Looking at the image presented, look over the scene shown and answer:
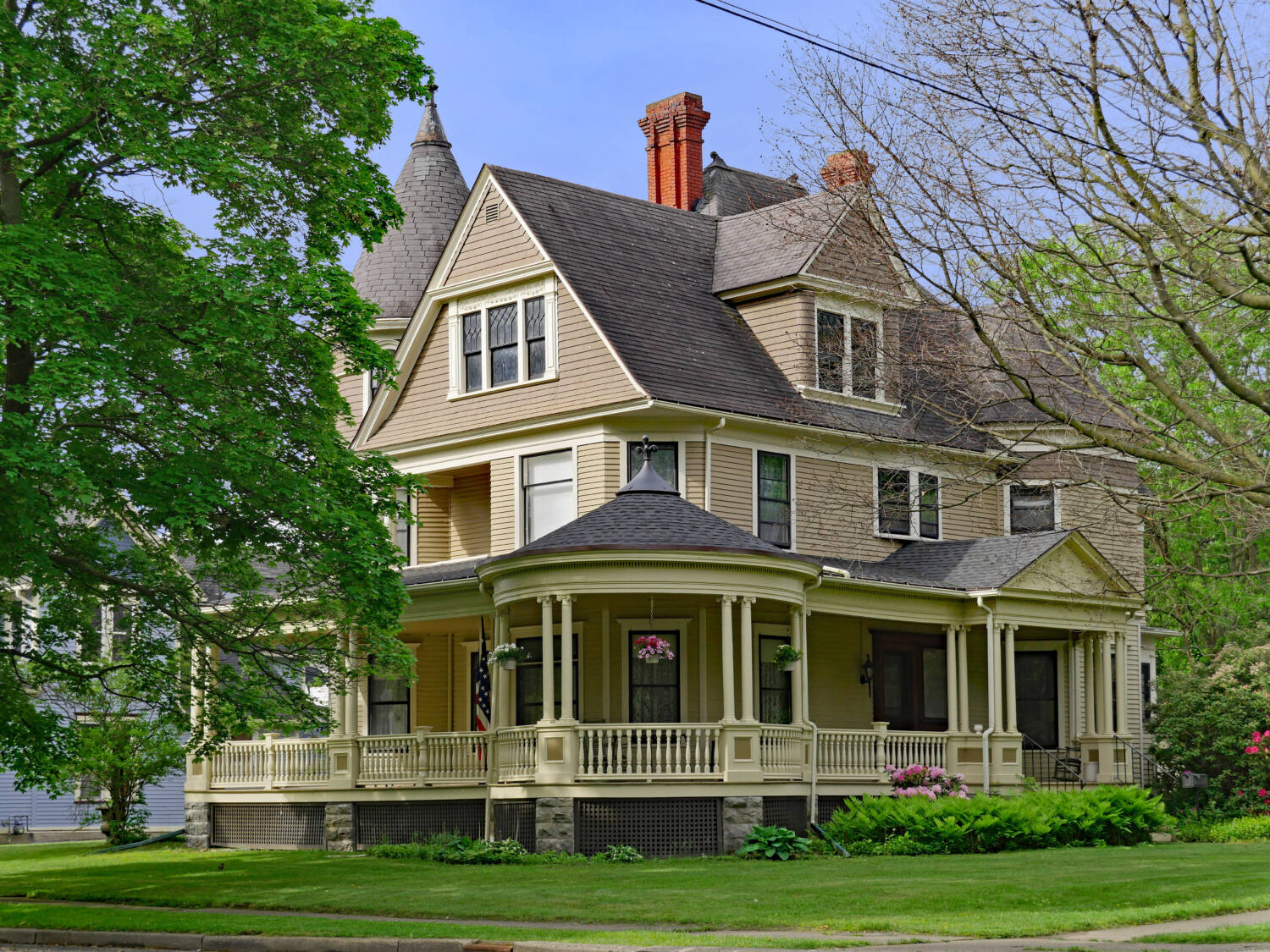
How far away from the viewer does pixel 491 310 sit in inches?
1141

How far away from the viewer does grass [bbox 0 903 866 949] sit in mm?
12523

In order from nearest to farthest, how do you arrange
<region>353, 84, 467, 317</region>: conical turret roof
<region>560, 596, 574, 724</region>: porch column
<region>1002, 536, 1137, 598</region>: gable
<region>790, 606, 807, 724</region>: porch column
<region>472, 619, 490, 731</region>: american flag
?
1. <region>560, 596, 574, 724</region>: porch column
2. <region>790, 606, 807, 724</region>: porch column
3. <region>472, 619, 490, 731</region>: american flag
4. <region>1002, 536, 1137, 598</region>: gable
5. <region>353, 84, 467, 317</region>: conical turret roof

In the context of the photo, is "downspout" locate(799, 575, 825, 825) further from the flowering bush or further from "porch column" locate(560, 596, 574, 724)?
"porch column" locate(560, 596, 574, 724)

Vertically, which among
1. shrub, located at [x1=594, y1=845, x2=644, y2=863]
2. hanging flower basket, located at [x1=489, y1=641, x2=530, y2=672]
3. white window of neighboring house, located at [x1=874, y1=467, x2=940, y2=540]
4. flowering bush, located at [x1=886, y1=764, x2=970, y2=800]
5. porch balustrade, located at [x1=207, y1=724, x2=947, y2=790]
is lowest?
shrub, located at [x1=594, y1=845, x2=644, y2=863]

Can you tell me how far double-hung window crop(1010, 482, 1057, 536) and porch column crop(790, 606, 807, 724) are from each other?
8967 mm

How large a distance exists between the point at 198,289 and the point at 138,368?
1550 mm

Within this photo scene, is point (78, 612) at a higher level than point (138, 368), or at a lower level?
lower

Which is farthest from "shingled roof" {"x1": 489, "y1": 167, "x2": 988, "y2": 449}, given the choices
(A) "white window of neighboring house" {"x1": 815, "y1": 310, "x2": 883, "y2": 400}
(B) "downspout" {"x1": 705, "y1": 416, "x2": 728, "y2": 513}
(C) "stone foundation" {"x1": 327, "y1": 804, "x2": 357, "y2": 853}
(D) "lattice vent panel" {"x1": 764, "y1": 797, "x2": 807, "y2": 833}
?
(C) "stone foundation" {"x1": 327, "y1": 804, "x2": 357, "y2": 853}

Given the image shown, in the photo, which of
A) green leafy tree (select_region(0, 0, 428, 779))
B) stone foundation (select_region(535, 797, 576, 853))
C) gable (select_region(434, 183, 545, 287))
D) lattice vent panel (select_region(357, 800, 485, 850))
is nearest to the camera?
green leafy tree (select_region(0, 0, 428, 779))

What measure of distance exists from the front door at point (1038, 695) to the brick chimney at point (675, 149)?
1222 centimetres

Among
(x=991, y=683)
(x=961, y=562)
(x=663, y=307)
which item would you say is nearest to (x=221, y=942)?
(x=991, y=683)

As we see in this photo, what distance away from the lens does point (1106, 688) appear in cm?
2888

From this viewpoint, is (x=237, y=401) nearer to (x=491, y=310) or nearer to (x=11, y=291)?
(x=11, y=291)

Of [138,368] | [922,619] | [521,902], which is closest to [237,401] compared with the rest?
[138,368]
